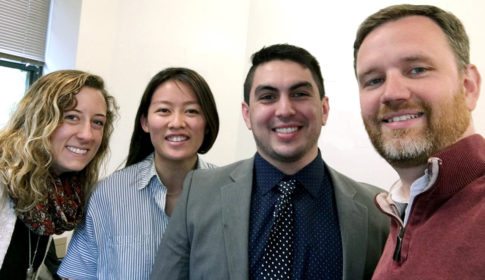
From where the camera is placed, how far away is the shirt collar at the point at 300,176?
124 cm

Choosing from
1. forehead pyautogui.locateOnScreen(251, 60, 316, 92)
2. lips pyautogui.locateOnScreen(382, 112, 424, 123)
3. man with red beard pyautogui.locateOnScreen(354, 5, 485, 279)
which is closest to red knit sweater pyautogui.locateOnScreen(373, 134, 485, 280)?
man with red beard pyautogui.locateOnScreen(354, 5, 485, 279)

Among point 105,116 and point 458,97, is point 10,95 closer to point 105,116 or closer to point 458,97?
point 105,116

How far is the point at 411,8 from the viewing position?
0.92 m

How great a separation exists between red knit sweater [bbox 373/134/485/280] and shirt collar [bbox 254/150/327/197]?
0.46 metres

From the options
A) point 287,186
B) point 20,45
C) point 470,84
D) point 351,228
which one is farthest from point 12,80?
point 470,84

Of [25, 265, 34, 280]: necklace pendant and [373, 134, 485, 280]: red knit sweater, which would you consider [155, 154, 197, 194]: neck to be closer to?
[25, 265, 34, 280]: necklace pendant

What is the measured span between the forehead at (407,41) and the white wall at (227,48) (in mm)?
1093

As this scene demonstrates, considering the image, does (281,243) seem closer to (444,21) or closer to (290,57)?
(290,57)

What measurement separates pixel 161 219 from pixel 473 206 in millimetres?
1175

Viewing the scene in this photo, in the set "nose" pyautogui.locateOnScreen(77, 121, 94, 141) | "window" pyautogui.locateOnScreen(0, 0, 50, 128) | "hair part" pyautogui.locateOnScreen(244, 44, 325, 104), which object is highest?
"window" pyautogui.locateOnScreen(0, 0, 50, 128)

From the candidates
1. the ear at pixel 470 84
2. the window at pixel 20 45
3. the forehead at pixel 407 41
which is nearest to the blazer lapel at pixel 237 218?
the forehead at pixel 407 41

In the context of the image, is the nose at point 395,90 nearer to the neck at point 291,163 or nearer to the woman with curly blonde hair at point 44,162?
the neck at point 291,163

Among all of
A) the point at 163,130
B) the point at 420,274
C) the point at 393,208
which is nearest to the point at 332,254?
the point at 393,208

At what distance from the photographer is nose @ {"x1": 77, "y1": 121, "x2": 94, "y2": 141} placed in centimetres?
163
